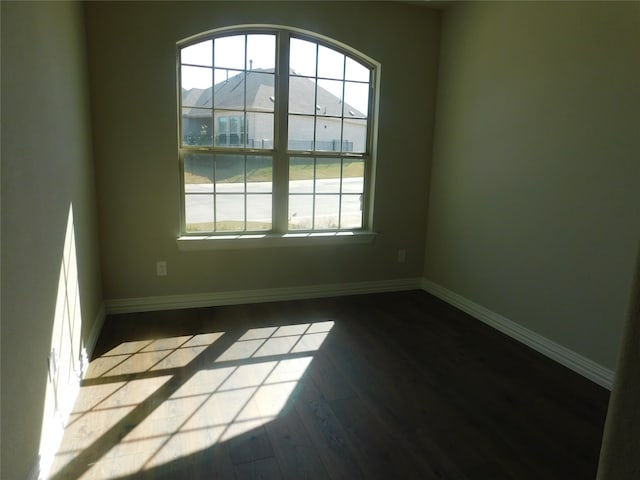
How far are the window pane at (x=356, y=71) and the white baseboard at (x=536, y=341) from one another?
211 cm

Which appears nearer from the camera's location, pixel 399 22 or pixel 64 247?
pixel 64 247

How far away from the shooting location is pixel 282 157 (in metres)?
3.69

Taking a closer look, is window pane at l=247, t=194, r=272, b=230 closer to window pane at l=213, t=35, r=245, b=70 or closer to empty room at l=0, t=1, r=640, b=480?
empty room at l=0, t=1, r=640, b=480

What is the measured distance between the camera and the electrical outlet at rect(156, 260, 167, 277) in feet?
11.3

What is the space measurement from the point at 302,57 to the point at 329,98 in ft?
1.37

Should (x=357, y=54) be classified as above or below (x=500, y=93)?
above

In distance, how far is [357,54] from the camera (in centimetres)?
374

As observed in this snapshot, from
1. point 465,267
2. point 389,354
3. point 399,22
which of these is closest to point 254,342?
point 389,354

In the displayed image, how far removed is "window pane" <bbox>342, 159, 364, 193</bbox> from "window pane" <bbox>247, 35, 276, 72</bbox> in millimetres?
1083

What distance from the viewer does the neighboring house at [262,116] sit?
344cm

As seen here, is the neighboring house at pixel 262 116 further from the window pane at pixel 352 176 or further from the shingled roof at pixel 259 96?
the window pane at pixel 352 176

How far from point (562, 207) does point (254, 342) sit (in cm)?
228

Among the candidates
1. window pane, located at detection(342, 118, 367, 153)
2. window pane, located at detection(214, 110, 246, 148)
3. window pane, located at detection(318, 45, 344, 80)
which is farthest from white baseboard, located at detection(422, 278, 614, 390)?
window pane, located at detection(214, 110, 246, 148)

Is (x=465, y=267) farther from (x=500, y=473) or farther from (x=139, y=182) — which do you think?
(x=139, y=182)
